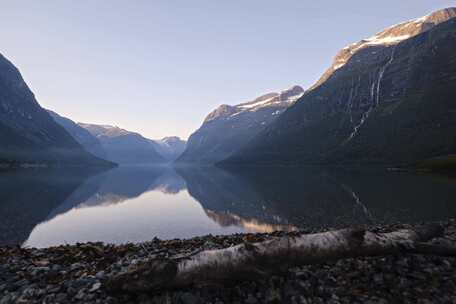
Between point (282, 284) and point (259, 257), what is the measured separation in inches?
51.1

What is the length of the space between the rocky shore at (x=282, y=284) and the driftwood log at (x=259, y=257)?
12.7 inches

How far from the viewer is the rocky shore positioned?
9.34 metres

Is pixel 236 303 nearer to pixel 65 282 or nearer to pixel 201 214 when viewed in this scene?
pixel 65 282

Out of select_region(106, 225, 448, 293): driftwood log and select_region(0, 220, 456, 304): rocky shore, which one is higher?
select_region(106, 225, 448, 293): driftwood log

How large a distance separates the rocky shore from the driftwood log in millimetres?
322

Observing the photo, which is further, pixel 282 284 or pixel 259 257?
pixel 282 284

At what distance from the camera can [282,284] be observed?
10328 millimetres

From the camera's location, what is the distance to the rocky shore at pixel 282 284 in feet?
30.7

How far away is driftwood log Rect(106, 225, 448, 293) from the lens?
9258 millimetres

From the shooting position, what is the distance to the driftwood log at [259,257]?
9.26 meters

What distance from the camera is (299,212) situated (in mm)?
42500

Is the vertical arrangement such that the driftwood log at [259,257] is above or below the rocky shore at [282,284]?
above

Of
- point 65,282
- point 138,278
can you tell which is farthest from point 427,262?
point 65,282

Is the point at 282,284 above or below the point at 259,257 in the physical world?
below
